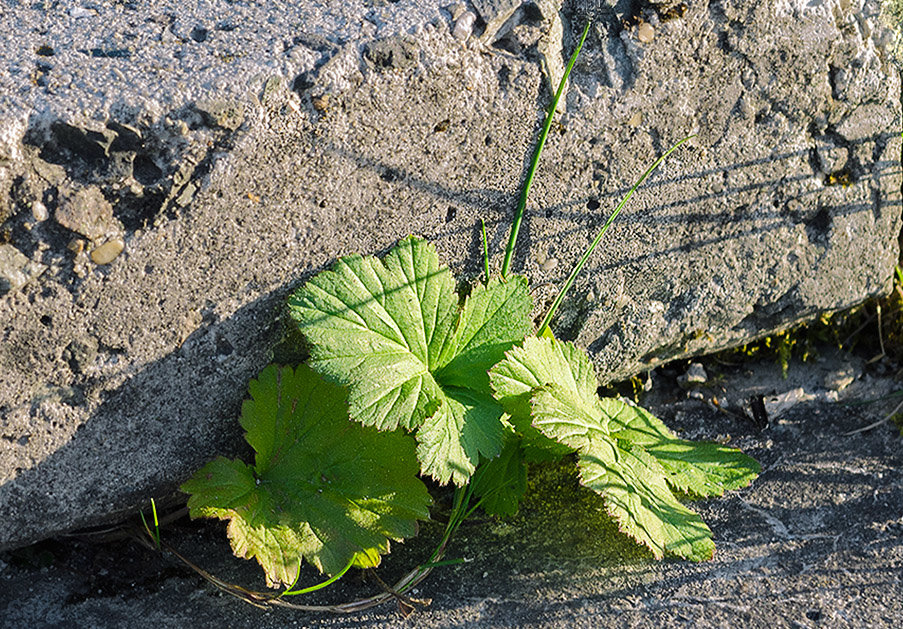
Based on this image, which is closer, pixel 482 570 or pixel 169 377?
pixel 169 377

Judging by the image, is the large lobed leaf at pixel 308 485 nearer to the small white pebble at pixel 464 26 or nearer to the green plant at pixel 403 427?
the green plant at pixel 403 427

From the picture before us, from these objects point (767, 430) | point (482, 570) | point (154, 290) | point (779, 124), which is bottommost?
point (482, 570)

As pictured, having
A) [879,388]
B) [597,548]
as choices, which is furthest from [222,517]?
[879,388]

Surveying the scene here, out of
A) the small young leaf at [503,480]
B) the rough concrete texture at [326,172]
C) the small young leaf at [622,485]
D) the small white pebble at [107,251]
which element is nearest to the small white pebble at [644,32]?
the rough concrete texture at [326,172]

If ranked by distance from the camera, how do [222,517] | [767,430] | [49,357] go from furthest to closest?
[767,430], [222,517], [49,357]

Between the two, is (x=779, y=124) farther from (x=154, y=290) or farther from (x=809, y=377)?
(x=154, y=290)

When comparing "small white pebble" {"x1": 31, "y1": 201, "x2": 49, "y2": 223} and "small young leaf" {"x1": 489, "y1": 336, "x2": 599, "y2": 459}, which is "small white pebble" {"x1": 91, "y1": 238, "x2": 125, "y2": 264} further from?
"small young leaf" {"x1": 489, "y1": 336, "x2": 599, "y2": 459}
